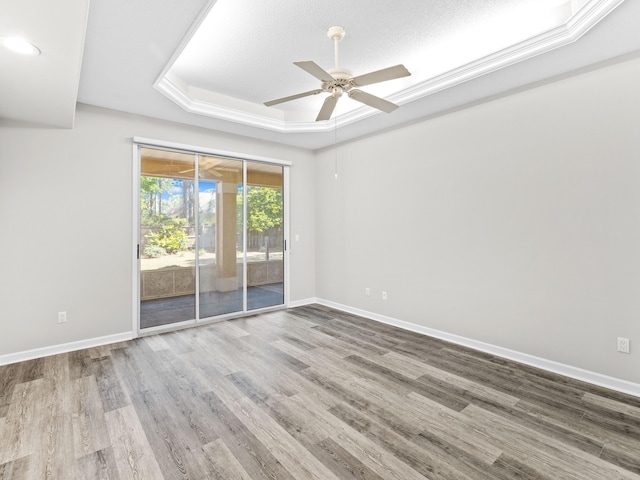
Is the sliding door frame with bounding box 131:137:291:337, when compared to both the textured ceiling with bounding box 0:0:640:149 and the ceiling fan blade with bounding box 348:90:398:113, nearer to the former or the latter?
the textured ceiling with bounding box 0:0:640:149

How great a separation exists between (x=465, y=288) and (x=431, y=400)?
158cm

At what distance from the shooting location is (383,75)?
2.34m

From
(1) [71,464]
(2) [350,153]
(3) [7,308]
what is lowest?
(1) [71,464]

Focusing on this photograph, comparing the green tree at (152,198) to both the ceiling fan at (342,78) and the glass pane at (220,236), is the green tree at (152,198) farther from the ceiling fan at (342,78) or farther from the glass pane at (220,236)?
the ceiling fan at (342,78)

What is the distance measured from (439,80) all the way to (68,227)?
4.22m

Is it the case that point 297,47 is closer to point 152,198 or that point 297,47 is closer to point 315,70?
point 315,70

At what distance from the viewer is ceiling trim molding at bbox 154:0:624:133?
228 centimetres

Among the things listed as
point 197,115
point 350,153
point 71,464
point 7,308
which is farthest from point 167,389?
point 350,153

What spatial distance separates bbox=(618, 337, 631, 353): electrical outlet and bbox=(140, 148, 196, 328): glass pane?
461cm

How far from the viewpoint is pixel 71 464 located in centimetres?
187

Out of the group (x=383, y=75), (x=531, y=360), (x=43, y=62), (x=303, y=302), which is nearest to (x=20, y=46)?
(x=43, y=62)

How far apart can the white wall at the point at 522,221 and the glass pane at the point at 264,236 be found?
1.51 metres

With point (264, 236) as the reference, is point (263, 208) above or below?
above

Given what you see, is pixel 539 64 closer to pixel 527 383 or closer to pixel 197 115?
pixel 527 383
